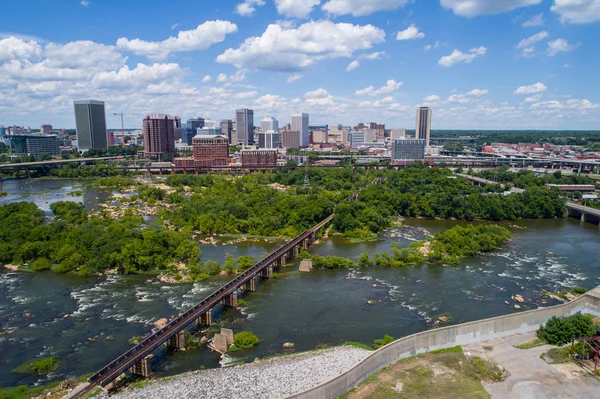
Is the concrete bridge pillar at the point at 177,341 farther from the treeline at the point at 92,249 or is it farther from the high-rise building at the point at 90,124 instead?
the high-rise building at the point at 90,124

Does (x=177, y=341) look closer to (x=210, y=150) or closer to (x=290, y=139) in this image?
(x=210, y=150)

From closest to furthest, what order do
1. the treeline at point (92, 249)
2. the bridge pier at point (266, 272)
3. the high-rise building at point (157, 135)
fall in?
the bridge pier at point (266, 272), the treeline at point (92, 249), the high-rise building at point (157, 135)

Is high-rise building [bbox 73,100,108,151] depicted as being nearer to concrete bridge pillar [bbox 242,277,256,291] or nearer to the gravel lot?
concrete bridge pillar [bbox 242,277,256,291]

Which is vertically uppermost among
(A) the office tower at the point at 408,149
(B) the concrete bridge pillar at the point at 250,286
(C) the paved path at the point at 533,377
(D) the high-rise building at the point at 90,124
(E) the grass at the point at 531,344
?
(D) the high-rise building at the point at 90,124

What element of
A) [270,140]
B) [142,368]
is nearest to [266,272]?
[142,368]

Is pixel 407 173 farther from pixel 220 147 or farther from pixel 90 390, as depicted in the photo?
pixel 90 390

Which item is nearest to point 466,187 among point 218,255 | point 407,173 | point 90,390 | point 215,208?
point 407,173

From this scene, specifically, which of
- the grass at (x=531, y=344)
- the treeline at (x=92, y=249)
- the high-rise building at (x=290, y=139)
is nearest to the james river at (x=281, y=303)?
the treeline at (x=92, y=249)
